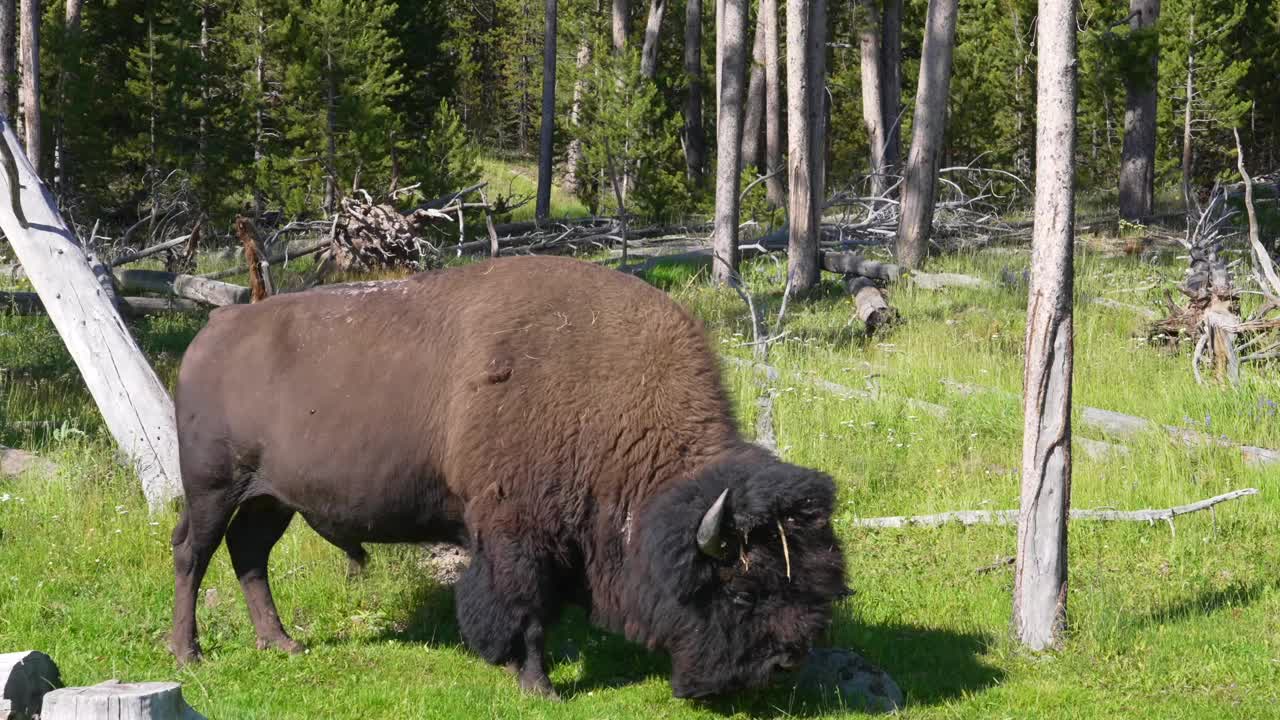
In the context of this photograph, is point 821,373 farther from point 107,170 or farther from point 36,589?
point 107,170

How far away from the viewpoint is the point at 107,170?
25469mm

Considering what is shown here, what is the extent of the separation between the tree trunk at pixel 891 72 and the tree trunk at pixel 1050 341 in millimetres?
23292

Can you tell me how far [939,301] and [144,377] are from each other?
1052cm

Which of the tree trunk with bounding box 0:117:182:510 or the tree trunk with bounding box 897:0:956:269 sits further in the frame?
the tree trunk with bounding box 897:0:956:269

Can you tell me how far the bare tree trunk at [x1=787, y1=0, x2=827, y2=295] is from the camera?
16.8m

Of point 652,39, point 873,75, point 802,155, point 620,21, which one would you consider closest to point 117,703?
point 802,155

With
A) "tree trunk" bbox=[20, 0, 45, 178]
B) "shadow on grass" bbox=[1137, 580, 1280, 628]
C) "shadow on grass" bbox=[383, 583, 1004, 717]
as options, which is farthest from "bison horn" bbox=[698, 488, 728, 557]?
"tree trunk" bbox=[20, 0, 45, 178]

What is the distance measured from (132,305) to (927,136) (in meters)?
11.9

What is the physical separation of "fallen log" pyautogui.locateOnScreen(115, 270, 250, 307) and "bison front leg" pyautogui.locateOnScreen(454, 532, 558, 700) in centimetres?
853

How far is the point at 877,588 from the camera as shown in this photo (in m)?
7.59

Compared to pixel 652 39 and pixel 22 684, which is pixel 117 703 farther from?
Answer: pixel 652 39

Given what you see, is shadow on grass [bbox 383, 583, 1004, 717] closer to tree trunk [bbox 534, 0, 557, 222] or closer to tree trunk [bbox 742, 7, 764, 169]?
tree trunk [bbox 742, 7, 764, 169]

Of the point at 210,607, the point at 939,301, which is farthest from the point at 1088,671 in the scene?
the point at 939,301

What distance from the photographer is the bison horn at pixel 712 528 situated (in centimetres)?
527
